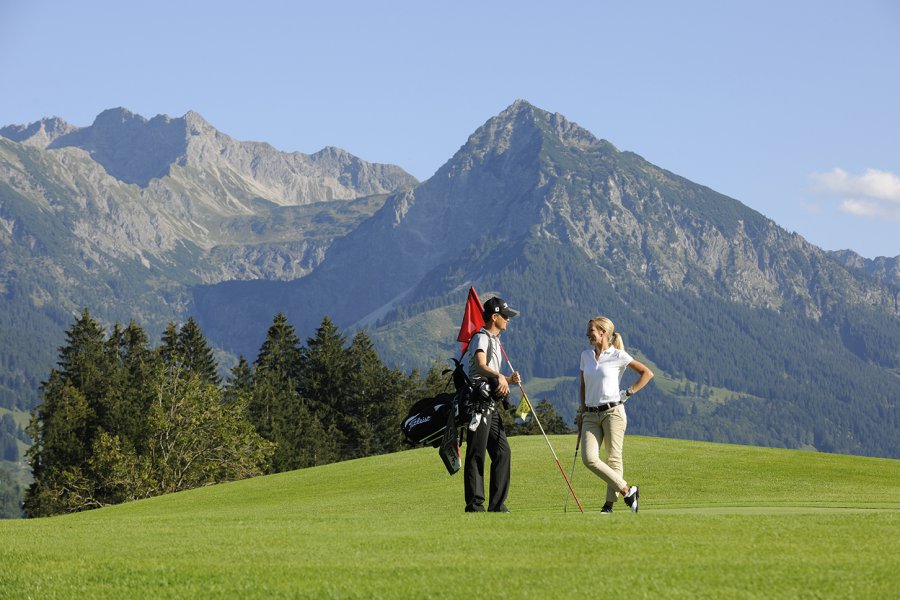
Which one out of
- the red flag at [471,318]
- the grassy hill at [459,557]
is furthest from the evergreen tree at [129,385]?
the grassy hill at [459,557]

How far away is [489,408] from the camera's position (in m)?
17.7

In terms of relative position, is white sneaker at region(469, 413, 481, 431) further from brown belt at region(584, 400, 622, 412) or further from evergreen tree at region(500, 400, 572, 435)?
evergreen tree at region(500, 400, 572, 435)

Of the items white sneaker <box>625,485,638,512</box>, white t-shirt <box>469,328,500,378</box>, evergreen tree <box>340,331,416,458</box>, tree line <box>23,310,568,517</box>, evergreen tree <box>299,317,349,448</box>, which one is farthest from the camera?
evergreen tree <box>299,317,349,448</box>

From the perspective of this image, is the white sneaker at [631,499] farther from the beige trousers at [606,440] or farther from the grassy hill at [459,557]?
the grassy hill at [459,557]

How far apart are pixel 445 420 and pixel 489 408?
2.51 ft

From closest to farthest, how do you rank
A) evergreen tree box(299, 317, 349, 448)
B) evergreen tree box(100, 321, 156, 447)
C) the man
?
the man → evergreen tree box(100, 321, 156, 447) → evergreen tree box(299, 317, 349, 448)

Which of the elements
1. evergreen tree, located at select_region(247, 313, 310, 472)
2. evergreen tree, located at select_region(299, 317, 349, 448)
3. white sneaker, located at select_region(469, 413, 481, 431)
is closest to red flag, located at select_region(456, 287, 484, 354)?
white sneaker, located at select_region(469, 413, 481, 431)

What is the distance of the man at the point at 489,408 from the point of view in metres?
17.3

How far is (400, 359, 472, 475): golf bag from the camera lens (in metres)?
17.6

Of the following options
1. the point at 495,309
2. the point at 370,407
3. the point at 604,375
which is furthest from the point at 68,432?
the point at 604,375

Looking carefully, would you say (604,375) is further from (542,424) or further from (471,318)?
(542,424)

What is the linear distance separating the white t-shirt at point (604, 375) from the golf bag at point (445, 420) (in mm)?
1988

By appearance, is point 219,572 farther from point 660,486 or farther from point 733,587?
point 660,486

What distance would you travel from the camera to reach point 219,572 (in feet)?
40.7
